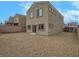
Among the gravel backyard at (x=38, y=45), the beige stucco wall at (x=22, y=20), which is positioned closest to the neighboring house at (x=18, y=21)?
the beige stucco wall at (x=22, y=20)

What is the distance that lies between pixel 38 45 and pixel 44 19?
1.53 ft

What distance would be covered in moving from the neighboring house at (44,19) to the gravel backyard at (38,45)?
11 centimetres

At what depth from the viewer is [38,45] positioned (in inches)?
108

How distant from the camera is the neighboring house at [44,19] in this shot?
2.71 metres

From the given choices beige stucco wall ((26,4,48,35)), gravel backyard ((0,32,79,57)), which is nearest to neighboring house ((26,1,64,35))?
beige stucco wall ((26,4,48,35))

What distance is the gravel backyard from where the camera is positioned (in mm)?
2691

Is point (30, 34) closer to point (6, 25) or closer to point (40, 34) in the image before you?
point (40, 34)

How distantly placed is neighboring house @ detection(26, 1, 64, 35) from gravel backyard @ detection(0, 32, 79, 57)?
107 millimetres

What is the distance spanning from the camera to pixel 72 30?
2748 mm

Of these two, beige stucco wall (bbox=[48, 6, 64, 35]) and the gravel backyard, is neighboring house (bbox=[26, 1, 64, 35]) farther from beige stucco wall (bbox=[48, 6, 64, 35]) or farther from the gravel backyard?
the gravel backyard

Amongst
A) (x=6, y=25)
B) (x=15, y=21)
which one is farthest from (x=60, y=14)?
(x=6, y=25)

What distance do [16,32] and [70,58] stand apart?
3.43 feet

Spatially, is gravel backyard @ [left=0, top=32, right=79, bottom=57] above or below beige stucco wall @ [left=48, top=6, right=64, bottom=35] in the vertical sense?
below

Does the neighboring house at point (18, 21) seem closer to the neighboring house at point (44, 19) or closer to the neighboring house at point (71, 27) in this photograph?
the neighboring house at point (44, 19)
